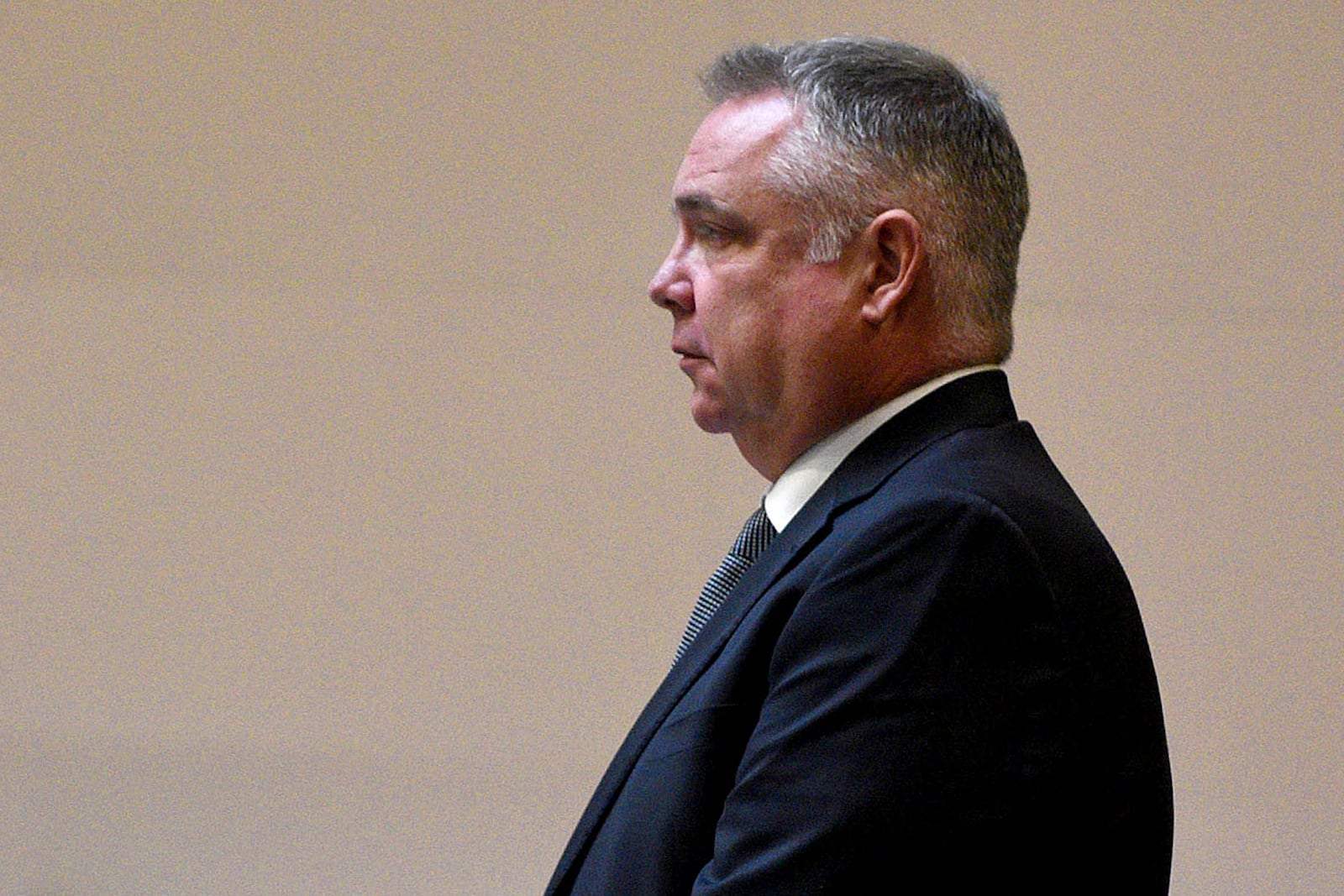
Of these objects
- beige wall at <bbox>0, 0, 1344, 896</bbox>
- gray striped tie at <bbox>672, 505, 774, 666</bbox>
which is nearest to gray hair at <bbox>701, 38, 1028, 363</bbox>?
gray striped tie at <bbox>672, 505, 774, 666</bbox>

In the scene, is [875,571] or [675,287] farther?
[675,287]

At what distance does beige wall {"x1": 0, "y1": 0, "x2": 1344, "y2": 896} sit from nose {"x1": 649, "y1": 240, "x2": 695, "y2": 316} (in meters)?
1.75

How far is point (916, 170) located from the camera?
1247 mm

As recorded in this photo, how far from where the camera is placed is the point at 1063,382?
305 cm

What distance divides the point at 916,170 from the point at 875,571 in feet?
1.18

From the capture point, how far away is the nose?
1.31 meters

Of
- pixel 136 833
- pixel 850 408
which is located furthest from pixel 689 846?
pixel 136 833

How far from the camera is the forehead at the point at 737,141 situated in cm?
128

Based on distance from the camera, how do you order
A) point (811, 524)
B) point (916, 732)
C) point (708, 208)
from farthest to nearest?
1. point (708, 208)
2. point (811, 524)
3. point (916, 732)

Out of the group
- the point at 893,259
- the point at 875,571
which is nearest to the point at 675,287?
the point at 893,259

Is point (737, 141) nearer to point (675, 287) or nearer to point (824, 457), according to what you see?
point (675, 287)

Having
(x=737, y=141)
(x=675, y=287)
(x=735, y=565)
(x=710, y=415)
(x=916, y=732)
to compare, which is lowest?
(x=916, y=732)

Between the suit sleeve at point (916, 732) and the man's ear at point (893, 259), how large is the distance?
236 mm

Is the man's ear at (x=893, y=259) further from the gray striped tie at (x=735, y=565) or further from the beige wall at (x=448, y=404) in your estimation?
the beige wall at (x=448, y=404)
